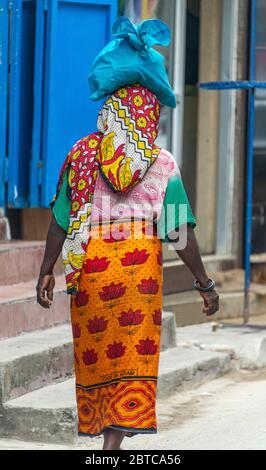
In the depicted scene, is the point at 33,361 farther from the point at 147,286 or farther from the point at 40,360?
the point at 147,286

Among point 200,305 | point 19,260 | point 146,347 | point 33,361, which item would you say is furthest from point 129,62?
point 200,305

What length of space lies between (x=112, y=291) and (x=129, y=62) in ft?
3.01

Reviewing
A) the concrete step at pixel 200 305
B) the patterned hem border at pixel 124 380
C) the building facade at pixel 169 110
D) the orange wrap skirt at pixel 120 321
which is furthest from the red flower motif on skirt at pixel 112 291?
the concrete step at pixel 200 305

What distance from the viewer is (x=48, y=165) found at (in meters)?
8.38

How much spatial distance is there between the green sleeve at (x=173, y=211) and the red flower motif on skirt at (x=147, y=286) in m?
0.18

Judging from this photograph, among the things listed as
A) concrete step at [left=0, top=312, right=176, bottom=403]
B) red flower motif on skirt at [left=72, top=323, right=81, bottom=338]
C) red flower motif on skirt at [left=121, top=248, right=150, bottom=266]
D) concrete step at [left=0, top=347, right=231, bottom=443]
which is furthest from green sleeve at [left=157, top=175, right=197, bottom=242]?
concrete step at [left=0, top=312, right=176, bottom=403]

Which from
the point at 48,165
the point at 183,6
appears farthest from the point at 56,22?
the point at 183,6

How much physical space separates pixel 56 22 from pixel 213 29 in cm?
277

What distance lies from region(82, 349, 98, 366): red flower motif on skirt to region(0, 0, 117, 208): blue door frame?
3.35 metres

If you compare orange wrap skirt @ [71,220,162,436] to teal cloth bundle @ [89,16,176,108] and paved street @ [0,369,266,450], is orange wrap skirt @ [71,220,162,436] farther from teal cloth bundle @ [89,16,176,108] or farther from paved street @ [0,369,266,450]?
paved street @ [0,369,266,450]

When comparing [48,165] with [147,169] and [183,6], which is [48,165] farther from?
[147,169]

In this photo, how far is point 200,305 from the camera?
989cm

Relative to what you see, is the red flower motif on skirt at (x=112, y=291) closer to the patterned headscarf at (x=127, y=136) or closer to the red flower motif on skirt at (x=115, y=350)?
the red flower motif on skirt at (x=115, y=350)

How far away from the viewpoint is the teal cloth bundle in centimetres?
512
